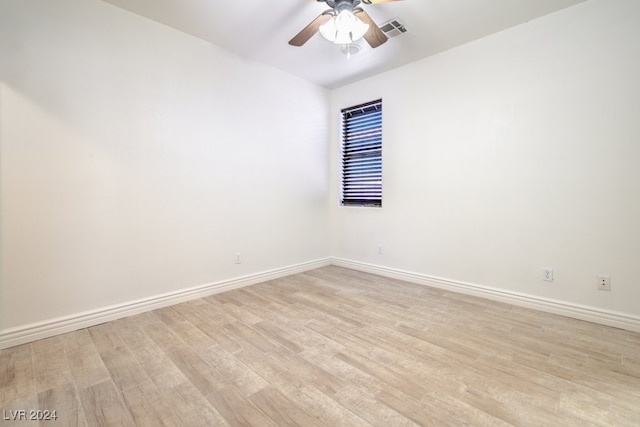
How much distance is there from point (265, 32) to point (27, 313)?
3065 mm

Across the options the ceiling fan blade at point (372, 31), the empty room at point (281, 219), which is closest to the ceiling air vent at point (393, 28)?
the empty room at point (281, 219)

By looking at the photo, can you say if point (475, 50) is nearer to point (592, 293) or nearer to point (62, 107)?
point (592, 293)

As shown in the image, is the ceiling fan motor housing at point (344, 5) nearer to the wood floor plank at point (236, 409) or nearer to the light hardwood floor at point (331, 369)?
the light hardwood floor at point (331, 369)

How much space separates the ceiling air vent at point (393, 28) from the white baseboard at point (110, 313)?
2.94m

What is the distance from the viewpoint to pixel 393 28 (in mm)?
2639

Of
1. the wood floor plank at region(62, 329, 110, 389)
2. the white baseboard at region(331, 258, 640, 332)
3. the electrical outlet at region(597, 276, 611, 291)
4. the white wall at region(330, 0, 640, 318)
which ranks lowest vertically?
the wood floor plank at region(62, 329, 110, 389)

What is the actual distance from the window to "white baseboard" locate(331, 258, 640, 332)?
99cm

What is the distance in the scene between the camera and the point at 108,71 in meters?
2.34

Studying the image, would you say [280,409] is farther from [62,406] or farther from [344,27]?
[344,27]

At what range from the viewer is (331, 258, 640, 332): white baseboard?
2.23 meters

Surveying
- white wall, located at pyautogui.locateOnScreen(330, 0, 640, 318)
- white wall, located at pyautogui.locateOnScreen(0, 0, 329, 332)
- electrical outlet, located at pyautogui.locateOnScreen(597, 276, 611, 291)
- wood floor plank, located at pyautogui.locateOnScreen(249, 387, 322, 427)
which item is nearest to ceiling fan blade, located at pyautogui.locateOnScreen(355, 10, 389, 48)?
white wall, located at pyautogui.locateOnScreen(330, 0, 640, 318)

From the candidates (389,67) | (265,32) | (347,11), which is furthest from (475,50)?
(265,32)

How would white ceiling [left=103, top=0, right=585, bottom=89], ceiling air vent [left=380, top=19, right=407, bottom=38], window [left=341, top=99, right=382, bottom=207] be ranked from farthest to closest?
window [left=341, top=99, right=382, bottom=207] < ceiling air vent [left=380, top=19, right=407, bottom=38] < white ceiling [left=103, top=0, right=585, bottom=89]

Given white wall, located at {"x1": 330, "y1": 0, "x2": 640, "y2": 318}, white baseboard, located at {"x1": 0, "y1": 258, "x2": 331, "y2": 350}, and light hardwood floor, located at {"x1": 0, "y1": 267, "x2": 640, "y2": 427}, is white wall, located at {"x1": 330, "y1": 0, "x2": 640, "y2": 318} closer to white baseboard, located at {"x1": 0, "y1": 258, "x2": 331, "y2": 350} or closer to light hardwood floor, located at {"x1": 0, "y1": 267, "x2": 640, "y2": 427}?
light hardwood floor, located at {"x1": 0, "y1": 267, "x2": 640, "y2": 427}
